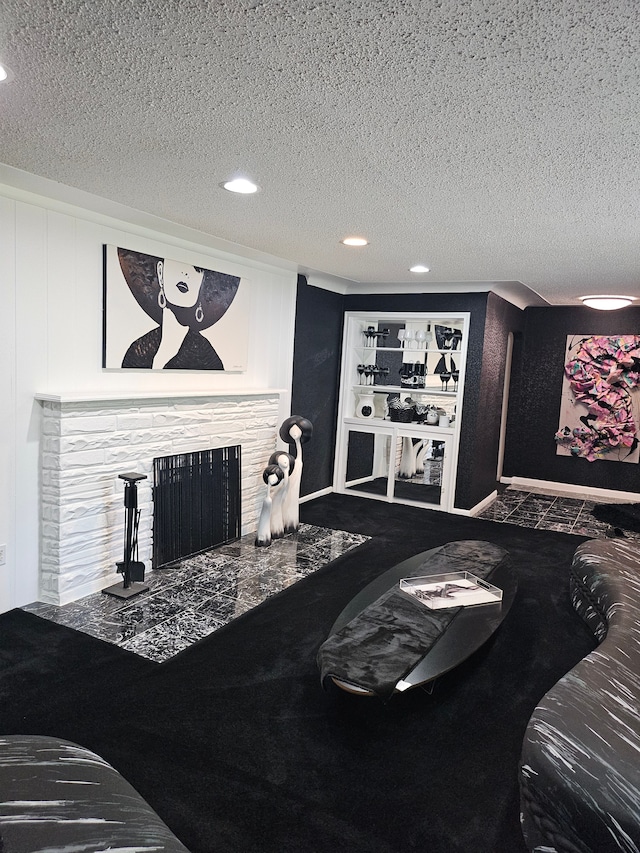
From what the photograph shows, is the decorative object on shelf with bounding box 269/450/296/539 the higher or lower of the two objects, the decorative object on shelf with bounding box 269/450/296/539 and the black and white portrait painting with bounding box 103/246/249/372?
the lower

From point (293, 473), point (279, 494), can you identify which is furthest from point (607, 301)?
point (279, 494)

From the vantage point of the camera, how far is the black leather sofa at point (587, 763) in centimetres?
162

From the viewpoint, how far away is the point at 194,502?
4.26 metres

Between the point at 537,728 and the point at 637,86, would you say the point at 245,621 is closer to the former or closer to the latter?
the point at 537,728

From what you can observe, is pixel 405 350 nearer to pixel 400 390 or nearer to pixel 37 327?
pixel 400 390

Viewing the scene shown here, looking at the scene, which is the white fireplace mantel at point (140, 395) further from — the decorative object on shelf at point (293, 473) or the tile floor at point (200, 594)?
the tile floor at point (200, 594)

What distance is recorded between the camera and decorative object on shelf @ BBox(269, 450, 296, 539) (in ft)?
15.4

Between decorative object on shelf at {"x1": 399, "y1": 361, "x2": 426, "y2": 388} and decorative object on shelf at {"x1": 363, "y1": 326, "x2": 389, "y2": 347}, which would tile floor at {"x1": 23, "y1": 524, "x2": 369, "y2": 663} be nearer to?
decorative object on shelf at {"x1": 399, "y1": 361, "x2": 426, "y2": 388}

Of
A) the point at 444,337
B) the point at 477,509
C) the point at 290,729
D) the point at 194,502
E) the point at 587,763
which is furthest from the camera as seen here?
the point at 477,509

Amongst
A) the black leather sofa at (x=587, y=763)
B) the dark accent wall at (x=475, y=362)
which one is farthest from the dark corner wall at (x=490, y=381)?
the black leather sofa at (x=587, y=763)

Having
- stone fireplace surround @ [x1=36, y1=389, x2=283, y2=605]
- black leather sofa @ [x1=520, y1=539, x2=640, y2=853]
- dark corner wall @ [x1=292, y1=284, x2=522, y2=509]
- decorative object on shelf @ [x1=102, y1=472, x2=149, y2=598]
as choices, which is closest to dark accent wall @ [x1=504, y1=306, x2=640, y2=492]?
dark corner wall @ [x1=292, y1=284, x2=522, y2=509]

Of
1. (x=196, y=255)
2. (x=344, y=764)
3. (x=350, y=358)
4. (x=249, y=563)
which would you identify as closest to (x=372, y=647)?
(x=344, y=764)

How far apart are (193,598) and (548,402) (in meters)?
5.15

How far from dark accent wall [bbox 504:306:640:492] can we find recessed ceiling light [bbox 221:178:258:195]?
512 centimetres
